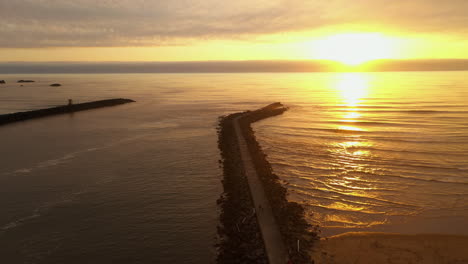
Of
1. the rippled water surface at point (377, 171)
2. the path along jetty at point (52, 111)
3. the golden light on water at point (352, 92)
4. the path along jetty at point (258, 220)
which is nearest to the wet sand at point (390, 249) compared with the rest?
the rippled water surface at point (377, 171)

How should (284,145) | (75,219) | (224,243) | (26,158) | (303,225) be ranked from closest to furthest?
(224,243)
(303,225)
(75,219)
(26,158)
(284,145)

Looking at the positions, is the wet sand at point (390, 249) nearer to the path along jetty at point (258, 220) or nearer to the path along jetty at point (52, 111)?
the path along jetty at point (258, 220)

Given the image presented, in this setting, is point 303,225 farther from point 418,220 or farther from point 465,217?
point 465,217

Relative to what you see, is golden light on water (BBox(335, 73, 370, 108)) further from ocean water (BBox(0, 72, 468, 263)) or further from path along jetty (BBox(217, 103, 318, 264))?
path along jetty (BBox(217, 103, 318, 264))

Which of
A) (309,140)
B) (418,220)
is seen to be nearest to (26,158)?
(309,140)

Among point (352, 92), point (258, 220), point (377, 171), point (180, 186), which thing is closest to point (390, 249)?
point (258, 220)
